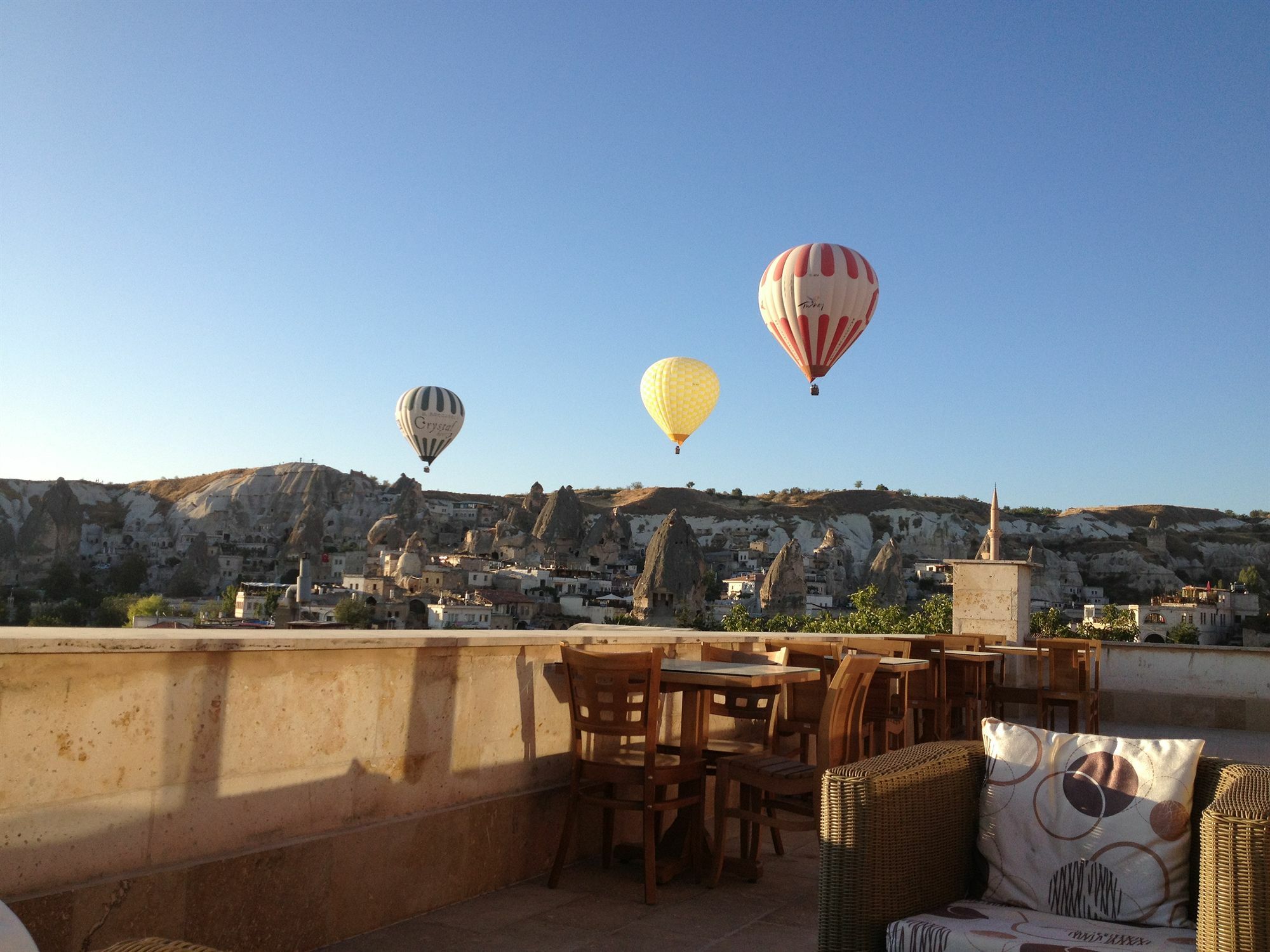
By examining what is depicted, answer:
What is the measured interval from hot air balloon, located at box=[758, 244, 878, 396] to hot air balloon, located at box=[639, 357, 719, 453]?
15.3ft

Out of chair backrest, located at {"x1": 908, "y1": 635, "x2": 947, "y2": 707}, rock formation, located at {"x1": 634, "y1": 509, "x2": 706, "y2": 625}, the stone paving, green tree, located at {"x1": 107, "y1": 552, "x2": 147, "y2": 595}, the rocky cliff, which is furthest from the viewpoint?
green tree, located at {"x1": 107, "y1": 552, "x2": 147, "y2": 595}

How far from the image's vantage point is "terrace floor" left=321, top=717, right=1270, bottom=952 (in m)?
2.86

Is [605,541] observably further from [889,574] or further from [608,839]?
[608,839]

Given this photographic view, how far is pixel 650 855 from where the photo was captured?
3.34m

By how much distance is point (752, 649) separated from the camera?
5105 mm

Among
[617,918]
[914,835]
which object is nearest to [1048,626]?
[617,918]

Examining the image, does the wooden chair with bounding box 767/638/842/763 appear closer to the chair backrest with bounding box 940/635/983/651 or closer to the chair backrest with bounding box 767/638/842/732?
the chair backrest with bounding box 767/638/842/732

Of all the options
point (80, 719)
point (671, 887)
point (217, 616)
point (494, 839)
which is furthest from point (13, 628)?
A: point (217, 616)

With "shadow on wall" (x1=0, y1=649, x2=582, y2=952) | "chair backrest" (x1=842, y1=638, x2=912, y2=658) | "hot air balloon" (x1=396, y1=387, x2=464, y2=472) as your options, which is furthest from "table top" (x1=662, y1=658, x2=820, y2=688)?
"hot air balloon" (x1=396, y1=387, x2=464, y2=472)

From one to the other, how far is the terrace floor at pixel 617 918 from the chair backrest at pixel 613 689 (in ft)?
1.78

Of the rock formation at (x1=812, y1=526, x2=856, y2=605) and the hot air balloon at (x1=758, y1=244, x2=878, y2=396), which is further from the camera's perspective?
the rock formation at (x1=812, y1=526, x2=856, y2=605)

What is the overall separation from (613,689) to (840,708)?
2.61 ft

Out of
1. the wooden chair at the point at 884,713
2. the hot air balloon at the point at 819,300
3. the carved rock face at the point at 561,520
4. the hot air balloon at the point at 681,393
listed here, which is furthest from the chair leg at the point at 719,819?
the carved rock face at the point at 561,520

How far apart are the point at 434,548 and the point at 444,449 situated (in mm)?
69883
